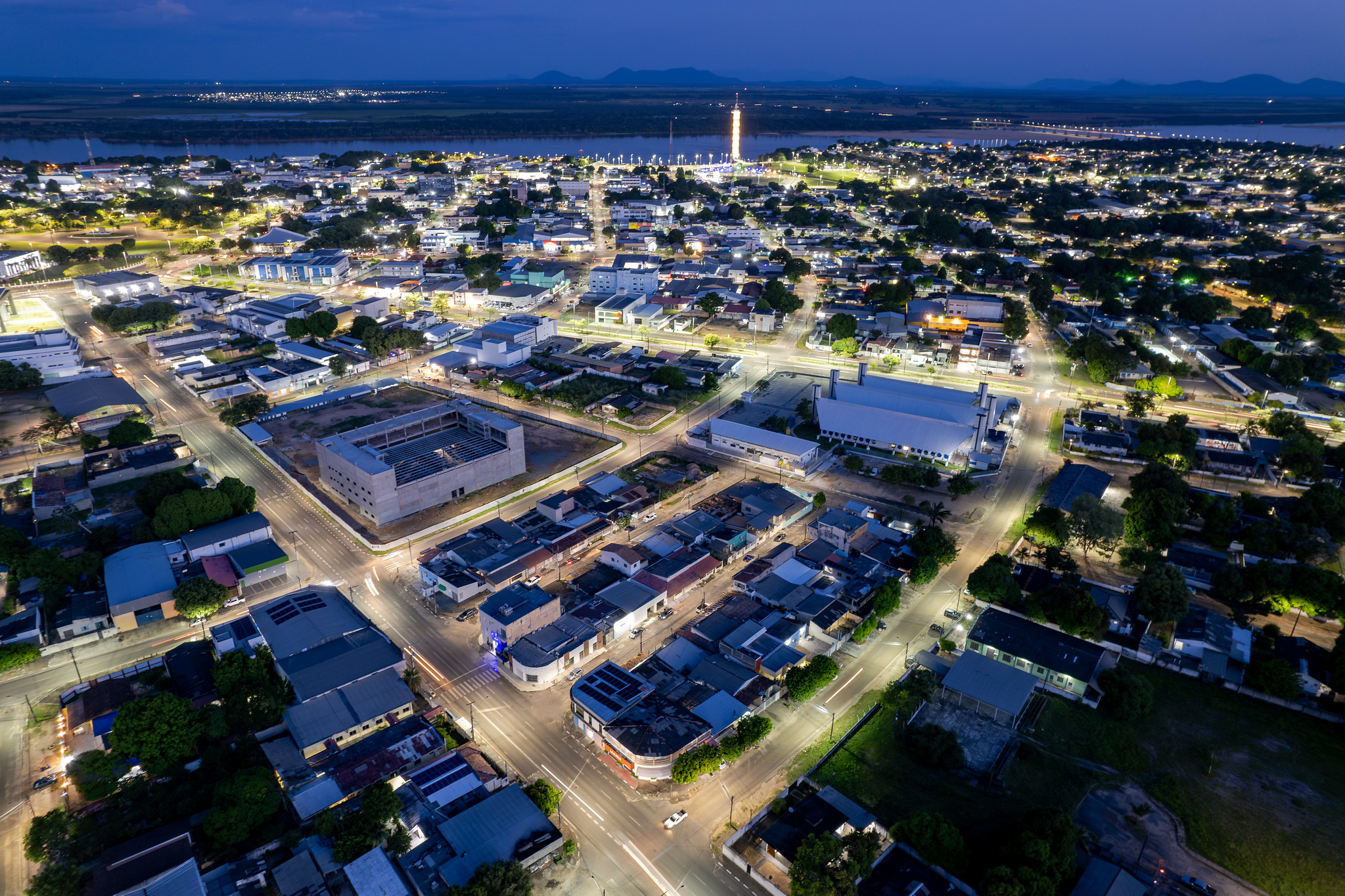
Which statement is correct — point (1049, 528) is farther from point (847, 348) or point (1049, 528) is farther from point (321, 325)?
point (321, 325)

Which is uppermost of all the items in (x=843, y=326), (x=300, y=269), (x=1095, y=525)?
(x=300, y=269)

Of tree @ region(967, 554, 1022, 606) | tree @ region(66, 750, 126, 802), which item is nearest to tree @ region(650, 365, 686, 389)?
tree @ region(967, 554, 1022, 606)

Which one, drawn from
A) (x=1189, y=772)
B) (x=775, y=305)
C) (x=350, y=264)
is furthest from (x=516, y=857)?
(x=350, y=264)

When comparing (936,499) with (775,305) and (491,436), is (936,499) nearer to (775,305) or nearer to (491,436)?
(491,436)

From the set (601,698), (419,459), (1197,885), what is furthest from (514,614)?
(1197,885)

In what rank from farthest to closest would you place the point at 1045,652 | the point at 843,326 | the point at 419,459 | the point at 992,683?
the point at 843,326 < the point at 419,459 < the point at 1045,652 < the point at 992,683

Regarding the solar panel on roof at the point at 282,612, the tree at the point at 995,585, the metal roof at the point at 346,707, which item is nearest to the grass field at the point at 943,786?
the tree at the point at 995,585
